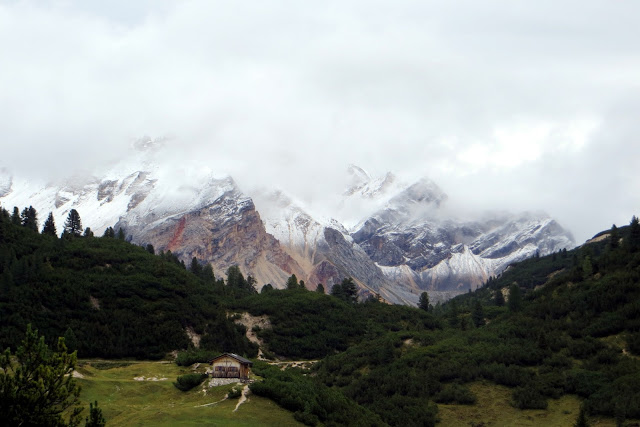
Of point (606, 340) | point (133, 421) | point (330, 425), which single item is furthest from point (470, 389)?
point (133, 421)

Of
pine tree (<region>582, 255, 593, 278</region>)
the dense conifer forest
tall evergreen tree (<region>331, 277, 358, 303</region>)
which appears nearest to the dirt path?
the dense conifer forest

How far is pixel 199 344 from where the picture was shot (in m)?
127

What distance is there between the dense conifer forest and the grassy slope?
12.9 feet

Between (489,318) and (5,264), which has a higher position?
(5,264)

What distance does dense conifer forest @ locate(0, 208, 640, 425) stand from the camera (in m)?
98.1

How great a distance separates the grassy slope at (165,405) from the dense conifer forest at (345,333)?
3.94 meters

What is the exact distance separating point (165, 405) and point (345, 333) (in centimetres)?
7902

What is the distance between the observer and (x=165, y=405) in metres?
73.9

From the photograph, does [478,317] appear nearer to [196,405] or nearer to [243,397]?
[243,397]

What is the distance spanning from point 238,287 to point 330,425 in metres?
120

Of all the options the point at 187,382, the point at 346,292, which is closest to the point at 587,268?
the point at 346,292

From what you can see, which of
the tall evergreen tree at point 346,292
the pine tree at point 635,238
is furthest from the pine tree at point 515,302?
the tall evergreen tree at point 346,292

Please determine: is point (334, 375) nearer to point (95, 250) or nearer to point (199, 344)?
point (199, 344)

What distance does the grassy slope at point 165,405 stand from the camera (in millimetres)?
67312
